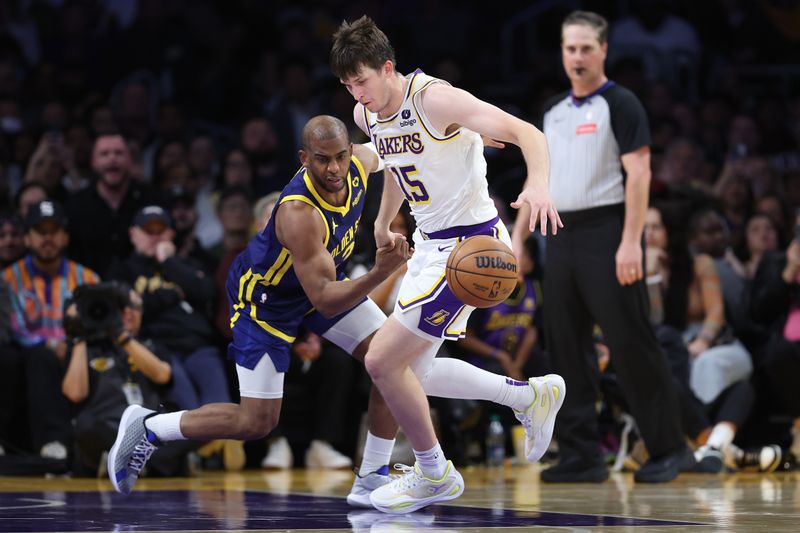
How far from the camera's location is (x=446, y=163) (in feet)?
17.4

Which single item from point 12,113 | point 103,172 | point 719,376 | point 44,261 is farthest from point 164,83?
point 719,376

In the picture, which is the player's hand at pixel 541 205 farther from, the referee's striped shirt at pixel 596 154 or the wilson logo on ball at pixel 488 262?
the referee's striped shirt at pixel 596 154

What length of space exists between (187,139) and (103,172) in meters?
2.16

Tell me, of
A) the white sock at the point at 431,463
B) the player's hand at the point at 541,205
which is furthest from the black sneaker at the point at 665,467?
the player's hand at the point at 541,205

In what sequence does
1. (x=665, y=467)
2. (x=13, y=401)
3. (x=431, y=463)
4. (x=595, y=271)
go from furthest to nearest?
(x=13, y=401) < (x=665, y=467) < (x=595, y=271) < (x=431, y=463)

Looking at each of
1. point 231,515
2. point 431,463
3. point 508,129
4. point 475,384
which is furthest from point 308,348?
point 508,129

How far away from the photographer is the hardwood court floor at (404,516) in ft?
15.9

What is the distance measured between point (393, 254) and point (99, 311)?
128 inches

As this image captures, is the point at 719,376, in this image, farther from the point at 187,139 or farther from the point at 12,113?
the point at 12,113

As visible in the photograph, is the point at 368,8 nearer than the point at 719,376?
No

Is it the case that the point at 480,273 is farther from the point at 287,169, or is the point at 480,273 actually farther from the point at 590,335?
the point at 287,169

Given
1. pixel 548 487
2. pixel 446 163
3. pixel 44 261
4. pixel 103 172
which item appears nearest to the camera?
pixel 446 163

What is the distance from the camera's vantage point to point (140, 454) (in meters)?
5.84

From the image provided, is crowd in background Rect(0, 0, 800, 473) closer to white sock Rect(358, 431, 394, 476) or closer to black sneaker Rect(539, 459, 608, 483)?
black sneaker Rect(539, 459, 608, 483)
